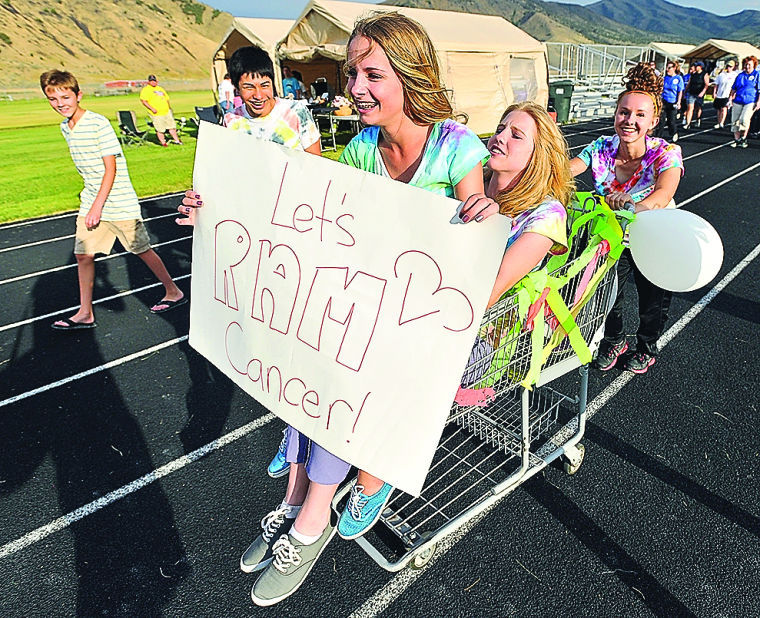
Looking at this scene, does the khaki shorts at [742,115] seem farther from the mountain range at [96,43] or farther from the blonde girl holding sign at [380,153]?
the mountain range at [96,43]

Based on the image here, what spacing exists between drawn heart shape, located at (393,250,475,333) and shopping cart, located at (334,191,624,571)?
1.25ft

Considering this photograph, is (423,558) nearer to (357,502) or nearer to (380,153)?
(357,502)

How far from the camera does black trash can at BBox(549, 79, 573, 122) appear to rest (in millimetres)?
19156

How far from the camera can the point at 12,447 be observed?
137 inches

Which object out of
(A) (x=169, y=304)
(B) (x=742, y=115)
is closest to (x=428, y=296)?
(A) (x=169, y=304)

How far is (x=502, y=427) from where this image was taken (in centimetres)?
294

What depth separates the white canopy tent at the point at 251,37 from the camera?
17.6 metres

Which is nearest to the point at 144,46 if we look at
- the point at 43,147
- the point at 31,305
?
the point at 43,147

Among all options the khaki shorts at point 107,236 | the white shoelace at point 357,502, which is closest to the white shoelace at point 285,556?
the white shoelace at point 357,502

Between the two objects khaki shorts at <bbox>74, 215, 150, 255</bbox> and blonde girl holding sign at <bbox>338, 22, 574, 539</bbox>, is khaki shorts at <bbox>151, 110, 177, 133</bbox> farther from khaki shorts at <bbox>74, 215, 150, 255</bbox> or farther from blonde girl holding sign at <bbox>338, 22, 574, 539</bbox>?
blonde girl holding sign at <bbox>338, 22, 574, 539</bbox>

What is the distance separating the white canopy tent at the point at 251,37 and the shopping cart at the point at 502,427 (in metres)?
16.9

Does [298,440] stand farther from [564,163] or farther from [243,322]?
[564,163]

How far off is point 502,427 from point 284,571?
1.37 meters

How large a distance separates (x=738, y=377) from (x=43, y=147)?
21.3 meters
